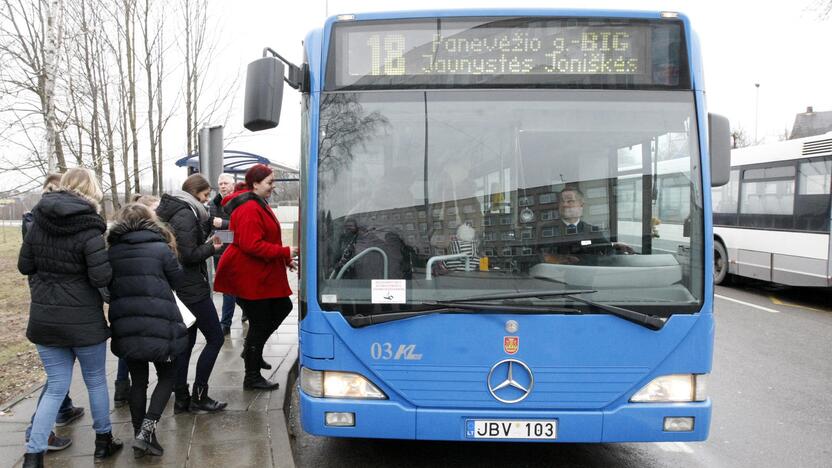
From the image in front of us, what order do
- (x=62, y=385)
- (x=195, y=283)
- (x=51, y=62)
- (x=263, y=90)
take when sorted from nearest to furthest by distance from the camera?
(x=263, y=90) < (x=62, y=385) < (x=195, y=283) < (x=51, y=62)

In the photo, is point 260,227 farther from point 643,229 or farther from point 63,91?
point 63,91

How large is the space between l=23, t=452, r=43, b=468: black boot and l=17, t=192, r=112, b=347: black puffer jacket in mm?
603

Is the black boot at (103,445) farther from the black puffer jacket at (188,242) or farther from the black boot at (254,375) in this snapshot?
the black boot at (254,375)

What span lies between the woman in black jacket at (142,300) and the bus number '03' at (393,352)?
1299mm

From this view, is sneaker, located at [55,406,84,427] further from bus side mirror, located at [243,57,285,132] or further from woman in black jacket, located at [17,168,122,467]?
bus side mirror, located at [243,57,285,132]

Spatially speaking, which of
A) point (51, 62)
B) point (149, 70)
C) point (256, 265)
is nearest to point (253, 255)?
point (256, 265)

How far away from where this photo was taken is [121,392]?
4879 millimetres

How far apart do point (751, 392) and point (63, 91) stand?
34.3ft

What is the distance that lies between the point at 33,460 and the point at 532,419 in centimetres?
273

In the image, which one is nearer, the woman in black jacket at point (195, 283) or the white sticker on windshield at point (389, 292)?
the white sticker on windshield at point (389, 292)

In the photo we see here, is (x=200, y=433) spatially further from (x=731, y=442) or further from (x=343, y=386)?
(x=731, y=442)

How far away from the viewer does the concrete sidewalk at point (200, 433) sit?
151 inches

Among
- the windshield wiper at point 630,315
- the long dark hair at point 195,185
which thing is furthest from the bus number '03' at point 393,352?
the long dark hair at point 195,185

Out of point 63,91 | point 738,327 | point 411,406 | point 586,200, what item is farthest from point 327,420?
point 63,91
